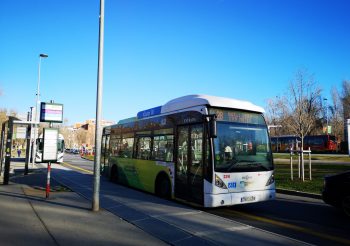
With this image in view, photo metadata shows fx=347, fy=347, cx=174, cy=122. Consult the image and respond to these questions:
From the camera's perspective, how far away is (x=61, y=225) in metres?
7.94

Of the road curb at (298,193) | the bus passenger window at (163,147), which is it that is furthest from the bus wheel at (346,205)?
the bus passenger window at (163,147)

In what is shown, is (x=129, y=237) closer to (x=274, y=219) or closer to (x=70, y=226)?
(x=70, y=226)

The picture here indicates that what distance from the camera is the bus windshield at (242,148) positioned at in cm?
973

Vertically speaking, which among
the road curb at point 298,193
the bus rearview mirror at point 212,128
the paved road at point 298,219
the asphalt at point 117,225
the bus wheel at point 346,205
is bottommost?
the paved road at point 298,219

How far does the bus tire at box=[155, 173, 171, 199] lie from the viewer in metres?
11.8

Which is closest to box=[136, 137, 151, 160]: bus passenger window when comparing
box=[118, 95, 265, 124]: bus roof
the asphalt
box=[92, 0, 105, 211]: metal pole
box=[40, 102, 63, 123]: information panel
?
box=[118, 95, 265, 124]: bus roof

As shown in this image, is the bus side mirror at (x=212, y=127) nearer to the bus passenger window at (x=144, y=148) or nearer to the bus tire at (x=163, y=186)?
the bus tire at (x=163, y=186)

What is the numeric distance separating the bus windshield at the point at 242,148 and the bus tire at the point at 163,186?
8.98 feet

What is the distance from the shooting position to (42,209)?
984cm

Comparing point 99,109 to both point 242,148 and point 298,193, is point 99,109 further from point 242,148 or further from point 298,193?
point 298,193

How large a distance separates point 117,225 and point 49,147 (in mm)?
6276

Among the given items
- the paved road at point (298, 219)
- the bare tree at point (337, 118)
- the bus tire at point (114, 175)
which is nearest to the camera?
the paved road at point (298, 219)

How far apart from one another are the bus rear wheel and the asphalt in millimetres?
416

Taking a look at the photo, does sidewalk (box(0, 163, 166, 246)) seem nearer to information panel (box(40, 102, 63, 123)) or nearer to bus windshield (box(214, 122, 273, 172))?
bus windshield (box(214, 122, 273, 172))
